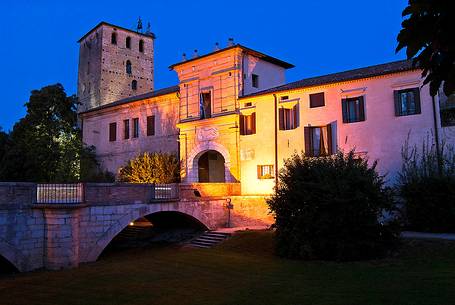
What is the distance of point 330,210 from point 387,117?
23.6 feet

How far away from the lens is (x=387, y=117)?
65.1ft

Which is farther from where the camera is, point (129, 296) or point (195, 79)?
point (195, 79)

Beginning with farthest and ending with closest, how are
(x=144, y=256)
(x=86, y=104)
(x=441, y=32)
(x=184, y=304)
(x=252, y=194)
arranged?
(x=86, y=104), (x=252, y=194), (x=144, y=256), (x=184, y=304), (x=441, y=32)

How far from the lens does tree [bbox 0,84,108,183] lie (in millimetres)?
30219

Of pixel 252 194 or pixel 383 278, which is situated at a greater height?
pixel 252 194

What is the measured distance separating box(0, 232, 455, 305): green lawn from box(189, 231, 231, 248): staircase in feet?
8.42

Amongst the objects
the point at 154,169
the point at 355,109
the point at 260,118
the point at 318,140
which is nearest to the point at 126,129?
the point at 154,169

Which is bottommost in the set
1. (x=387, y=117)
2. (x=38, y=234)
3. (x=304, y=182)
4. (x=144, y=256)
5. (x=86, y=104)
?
(x=144, y=256)

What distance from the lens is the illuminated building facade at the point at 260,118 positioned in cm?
1967

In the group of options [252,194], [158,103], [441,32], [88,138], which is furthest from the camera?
[88,138]

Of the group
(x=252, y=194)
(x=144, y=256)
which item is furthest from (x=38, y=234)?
(x=252, y=194)

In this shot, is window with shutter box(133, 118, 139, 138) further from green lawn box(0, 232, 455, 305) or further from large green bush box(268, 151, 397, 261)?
large green bush box(268, 151, 397, 261)

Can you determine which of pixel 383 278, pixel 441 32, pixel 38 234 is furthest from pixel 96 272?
pixel 441 32

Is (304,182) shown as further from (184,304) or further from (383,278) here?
(184,304)
